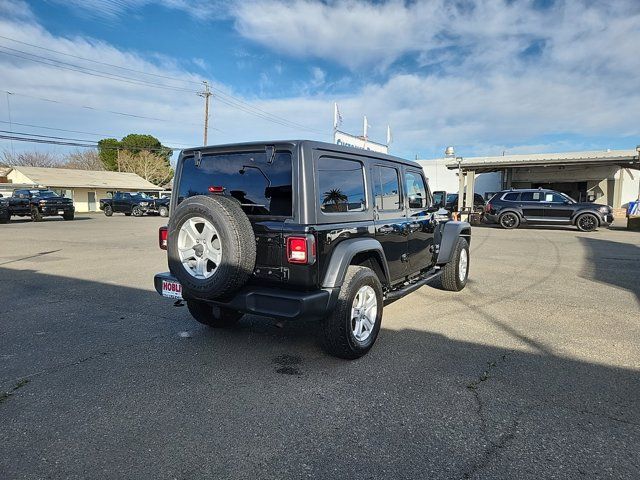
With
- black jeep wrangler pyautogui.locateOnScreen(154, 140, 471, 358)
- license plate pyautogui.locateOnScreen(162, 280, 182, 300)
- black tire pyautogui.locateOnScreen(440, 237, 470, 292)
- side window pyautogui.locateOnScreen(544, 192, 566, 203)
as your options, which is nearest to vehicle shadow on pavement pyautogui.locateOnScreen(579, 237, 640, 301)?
black tire pyautogui.locateOnScreen(440, 237, 470, 292)

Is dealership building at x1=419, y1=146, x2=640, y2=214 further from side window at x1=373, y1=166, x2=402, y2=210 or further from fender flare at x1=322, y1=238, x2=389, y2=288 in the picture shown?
fender flare at x1=322, y1=238, x2=389, y2=288

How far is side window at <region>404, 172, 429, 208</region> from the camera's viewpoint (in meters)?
5.32

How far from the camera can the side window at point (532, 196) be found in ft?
61.1

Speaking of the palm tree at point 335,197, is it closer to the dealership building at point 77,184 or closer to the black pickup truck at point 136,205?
the black pickup truck at point 136,205

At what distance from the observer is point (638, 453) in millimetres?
2504

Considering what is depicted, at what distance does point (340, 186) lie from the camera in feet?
13.2

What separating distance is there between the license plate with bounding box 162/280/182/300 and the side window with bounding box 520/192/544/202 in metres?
18.2

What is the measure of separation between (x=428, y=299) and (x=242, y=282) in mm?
3460

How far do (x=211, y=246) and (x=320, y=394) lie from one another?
5.04 ft

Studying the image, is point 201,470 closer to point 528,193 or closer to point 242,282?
point 242,282

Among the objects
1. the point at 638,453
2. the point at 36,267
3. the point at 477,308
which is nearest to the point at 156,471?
the point at 638,453

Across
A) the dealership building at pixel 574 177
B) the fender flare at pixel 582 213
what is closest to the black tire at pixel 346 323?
the fender flare at pixel 582 213

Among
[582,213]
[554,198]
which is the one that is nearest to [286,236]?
[582,213]

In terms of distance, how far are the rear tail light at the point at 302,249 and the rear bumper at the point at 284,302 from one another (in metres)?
0.28
